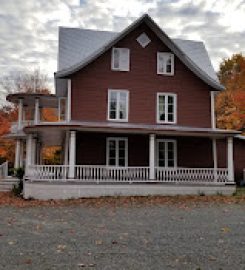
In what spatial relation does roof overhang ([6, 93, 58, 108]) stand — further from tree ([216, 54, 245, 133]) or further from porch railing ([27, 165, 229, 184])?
tree ([216, 54, 245, 133])

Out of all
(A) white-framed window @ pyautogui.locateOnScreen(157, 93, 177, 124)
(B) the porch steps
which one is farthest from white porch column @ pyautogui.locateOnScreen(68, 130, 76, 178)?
(B) the porch steps

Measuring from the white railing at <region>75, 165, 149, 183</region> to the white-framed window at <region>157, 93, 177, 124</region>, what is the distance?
137 inches

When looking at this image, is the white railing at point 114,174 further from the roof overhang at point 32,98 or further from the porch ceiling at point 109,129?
the roof overhang at point 32,98

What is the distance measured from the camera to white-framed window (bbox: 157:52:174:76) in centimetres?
2158

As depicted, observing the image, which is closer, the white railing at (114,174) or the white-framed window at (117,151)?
the white railing at (114,174)

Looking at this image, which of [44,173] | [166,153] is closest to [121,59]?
[166,153]

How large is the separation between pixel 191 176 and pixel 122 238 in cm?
1201

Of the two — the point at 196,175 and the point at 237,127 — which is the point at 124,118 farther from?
the point at 237,127

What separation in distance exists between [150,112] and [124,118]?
1.62m

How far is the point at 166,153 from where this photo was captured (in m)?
21.3

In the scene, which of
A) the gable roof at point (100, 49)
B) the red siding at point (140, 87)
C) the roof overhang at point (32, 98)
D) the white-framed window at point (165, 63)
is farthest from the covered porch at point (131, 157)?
the white-framed window at point (165, 63)

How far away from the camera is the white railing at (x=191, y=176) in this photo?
1897cm

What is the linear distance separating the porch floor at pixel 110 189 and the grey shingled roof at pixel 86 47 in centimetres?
743

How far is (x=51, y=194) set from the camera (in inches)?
669
